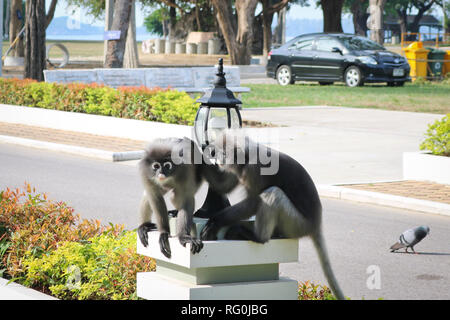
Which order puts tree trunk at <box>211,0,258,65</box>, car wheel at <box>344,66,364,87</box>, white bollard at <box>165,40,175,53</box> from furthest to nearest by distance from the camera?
white bollard at <box>165,40,175,53</box>
tree trunk at <box>211,0,258,65</box>
car wheel at <box>344,66,364,87</box>

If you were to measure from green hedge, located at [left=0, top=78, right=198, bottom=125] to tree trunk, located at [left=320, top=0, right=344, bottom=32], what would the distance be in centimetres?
2722

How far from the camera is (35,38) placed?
78.1ft

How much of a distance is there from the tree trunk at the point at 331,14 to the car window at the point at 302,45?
1485 cm

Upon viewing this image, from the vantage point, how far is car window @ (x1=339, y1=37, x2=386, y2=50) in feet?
98.6

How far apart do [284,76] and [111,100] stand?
1406cm

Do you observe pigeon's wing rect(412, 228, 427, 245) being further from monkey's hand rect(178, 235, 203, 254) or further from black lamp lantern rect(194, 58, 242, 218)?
monkey's hand rect(178, 235, 203, 254)

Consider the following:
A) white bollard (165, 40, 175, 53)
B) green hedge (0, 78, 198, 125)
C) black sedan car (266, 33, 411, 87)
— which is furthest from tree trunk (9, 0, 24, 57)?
green hedge (0, 78, 198, 125)

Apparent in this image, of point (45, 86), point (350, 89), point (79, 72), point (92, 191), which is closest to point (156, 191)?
point (92, 191)

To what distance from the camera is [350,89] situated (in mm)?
28656

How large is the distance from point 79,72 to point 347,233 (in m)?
13.9

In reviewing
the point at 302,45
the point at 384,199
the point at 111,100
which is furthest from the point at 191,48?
the point at 384,199

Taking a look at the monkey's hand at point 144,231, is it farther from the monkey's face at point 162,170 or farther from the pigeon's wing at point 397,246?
the pigeon's wing at point 397,246

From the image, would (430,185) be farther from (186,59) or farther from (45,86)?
(186,59)

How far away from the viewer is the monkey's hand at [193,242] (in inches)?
182
